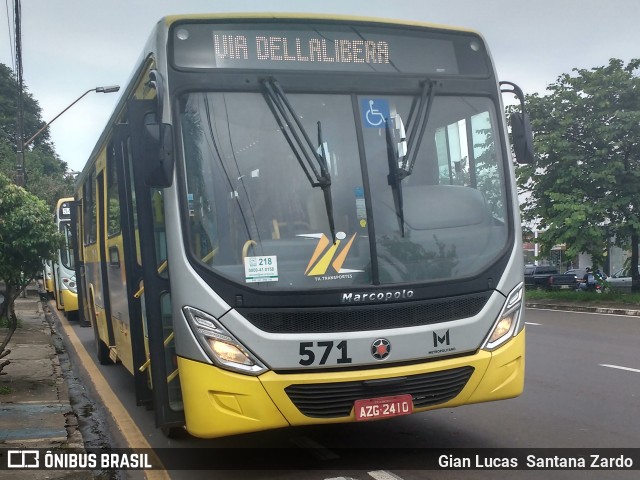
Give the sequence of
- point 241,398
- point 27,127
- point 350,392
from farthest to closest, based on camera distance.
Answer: point 27,127
point 350,392
point 241,398

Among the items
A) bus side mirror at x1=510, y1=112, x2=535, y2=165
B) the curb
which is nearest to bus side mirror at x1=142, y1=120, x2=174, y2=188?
bus side mirror at x1=510, y1=112, x2=535, y2=165

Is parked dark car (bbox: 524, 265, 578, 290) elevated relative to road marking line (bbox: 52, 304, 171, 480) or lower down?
lower down

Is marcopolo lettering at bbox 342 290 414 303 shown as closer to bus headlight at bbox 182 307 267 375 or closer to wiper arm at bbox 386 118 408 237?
wiper arm at bbox 386 118 408 237

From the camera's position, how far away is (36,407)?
824 cm

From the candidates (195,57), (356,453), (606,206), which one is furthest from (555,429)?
(606,206)

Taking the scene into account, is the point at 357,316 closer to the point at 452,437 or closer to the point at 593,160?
Answer: the point at 452,437

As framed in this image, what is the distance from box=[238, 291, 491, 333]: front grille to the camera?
16.4 feet

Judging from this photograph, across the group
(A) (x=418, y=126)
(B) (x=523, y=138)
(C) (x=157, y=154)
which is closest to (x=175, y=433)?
(C) (x=157, y=154)

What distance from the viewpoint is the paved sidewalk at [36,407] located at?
257 inches

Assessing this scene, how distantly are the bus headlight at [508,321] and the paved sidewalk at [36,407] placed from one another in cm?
322

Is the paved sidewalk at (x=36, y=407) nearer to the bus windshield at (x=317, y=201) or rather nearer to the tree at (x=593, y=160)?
the bus windshield at (x=317, y=201)

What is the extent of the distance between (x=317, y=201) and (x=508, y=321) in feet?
5.65

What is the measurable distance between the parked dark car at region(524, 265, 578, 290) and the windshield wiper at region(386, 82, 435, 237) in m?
25.4

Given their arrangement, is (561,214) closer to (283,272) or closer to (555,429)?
(555,429)
